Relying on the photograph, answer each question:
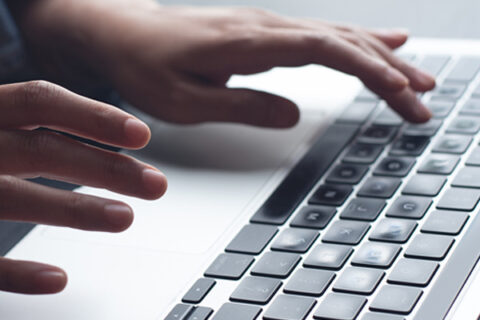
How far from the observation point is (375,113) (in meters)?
0.66

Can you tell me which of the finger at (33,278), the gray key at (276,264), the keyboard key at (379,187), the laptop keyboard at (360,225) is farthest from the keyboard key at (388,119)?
the finger at (33,278)

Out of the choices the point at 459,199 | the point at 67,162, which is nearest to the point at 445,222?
the point at 459,199

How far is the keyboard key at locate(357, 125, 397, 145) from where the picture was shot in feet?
1.97

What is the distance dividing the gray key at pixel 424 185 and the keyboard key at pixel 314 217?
0.06 m

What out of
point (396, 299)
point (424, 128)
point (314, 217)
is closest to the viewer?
point (396, 299)

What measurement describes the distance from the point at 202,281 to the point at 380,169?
0.18m

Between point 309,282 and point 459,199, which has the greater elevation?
point 459,199

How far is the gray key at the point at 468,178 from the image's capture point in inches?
19.8

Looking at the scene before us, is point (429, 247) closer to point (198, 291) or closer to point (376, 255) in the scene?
point (376, 255)

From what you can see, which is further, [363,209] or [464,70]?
[464,70]

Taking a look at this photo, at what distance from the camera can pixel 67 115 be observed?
471 millimetres

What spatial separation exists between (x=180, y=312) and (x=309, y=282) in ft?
0.26

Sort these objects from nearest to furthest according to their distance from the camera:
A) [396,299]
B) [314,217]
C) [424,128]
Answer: [396,299] → [314,217] → [424,128]

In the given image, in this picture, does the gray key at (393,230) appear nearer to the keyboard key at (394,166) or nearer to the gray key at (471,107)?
the keyboard key at (394,166)
